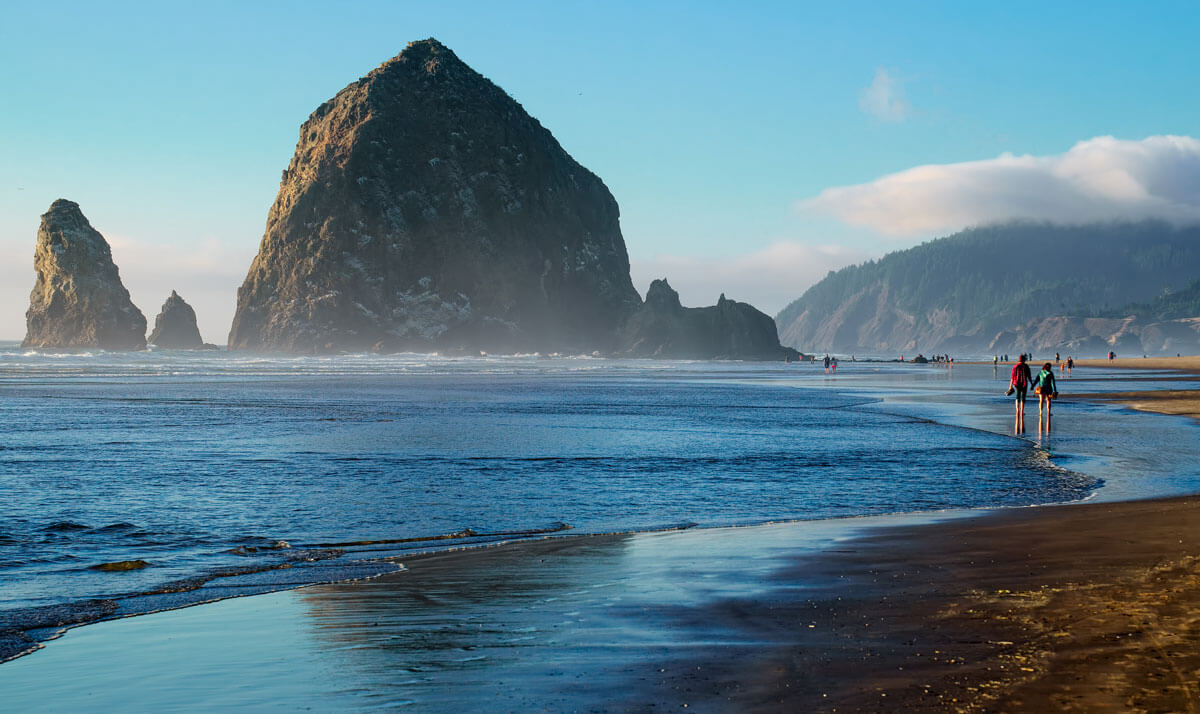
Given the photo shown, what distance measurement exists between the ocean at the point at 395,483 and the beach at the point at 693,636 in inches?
48.6

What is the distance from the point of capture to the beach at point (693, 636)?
196 inches

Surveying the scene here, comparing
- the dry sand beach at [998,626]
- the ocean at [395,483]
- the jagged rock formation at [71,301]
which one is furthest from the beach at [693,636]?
the jagged rock formation at [71,301]

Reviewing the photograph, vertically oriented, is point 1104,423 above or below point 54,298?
below

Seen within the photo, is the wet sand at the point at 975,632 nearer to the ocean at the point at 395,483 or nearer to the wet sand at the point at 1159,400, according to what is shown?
the ocean at the point at 395,483

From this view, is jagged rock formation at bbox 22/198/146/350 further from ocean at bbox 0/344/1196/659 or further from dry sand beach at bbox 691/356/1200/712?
dry sand beach at bbox 691/356/1200/712

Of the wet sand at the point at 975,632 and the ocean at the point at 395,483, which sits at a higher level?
the wet sand at the point at 975,632

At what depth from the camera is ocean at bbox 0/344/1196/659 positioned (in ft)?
31.1

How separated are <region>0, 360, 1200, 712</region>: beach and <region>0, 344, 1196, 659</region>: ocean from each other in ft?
4.05

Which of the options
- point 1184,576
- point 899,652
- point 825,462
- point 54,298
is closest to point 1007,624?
point 899,652

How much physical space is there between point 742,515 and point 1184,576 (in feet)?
19.6

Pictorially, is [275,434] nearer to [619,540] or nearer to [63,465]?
[63,465]

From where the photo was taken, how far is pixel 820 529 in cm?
1152

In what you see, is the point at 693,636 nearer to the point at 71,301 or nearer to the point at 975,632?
the point at 975,632

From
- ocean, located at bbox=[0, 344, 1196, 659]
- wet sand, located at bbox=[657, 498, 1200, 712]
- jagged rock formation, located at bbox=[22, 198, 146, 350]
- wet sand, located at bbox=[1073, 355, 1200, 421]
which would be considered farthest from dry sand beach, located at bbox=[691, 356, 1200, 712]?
jagged rock formation, located at bbox=[22, 198, 146, 350]
